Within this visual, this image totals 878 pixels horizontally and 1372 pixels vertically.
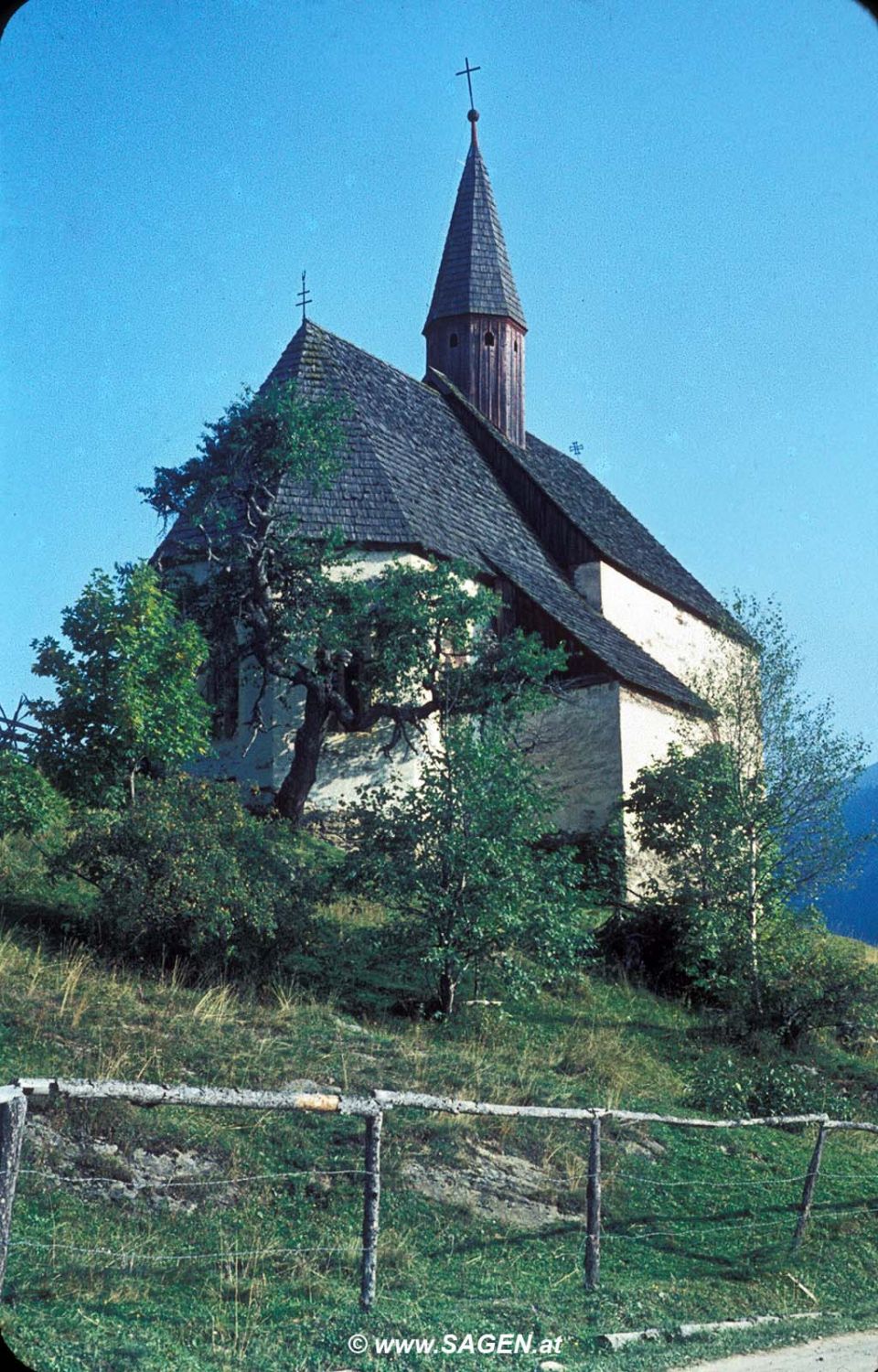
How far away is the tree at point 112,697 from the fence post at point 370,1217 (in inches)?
399

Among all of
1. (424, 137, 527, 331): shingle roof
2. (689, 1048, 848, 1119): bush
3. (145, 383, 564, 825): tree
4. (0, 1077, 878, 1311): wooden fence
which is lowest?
(689, 1048, 848, 1119): bush

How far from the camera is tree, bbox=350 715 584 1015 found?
16.7 meters

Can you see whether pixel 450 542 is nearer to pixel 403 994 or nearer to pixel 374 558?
pixel 374 558

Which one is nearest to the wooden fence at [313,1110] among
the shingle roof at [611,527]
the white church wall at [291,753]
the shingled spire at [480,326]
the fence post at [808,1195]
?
the fence post at [808,1195]

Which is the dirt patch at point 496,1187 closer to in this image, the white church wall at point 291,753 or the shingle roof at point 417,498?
the white church wall at point 291,753

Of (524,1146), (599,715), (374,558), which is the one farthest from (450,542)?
(524,1146)

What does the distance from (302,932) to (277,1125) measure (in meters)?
5.26

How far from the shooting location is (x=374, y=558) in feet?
87.7

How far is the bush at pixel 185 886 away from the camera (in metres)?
15.4

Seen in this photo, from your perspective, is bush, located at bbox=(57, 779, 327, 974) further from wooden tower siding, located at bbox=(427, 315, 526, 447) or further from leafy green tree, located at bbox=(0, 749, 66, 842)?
wooden tower siding, located at bbox=(427, 315, 526, 447)

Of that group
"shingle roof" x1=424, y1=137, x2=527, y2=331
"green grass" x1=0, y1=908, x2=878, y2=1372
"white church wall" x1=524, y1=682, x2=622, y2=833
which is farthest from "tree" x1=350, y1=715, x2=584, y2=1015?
"shingle roof" x1=424, y1=137, x2=527, y2=331

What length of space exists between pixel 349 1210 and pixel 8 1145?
177 inches

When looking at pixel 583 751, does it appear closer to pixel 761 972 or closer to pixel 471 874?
pixel 761 972

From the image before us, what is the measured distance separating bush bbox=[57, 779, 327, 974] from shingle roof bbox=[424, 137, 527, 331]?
2575 centimetres
